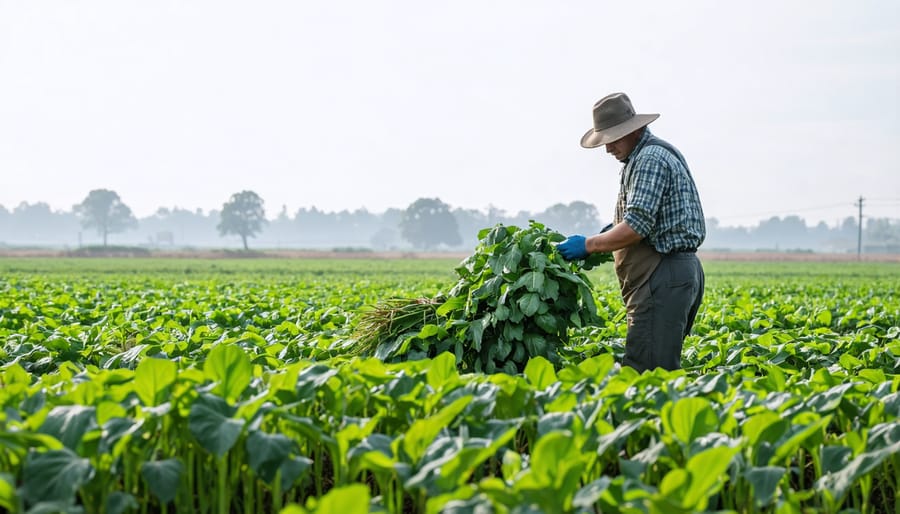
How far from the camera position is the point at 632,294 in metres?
4.86

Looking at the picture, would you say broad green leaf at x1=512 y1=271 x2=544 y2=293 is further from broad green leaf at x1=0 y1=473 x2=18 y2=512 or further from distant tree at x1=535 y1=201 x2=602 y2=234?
distant tree at x1=535 y1=201 x2=602 y2=234

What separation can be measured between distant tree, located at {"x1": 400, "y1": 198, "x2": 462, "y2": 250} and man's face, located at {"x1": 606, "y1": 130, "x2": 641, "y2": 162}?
120m

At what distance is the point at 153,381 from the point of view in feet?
8.89

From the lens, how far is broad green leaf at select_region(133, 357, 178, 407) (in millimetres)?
2695

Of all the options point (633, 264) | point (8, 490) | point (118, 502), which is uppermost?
point (633, 264)

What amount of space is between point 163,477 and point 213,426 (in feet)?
0.69

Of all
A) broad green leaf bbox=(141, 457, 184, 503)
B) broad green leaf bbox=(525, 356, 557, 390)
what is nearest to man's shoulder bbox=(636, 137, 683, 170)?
broad green leaf bbox=(525, 356, 557, 390)

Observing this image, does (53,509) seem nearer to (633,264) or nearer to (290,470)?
(290,470)

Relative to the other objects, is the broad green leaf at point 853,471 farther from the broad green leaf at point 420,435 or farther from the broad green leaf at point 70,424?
the broad green leaf at point 70,424

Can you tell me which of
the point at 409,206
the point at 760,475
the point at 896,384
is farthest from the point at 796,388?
the point at 409,206

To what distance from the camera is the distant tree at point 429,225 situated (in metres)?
125

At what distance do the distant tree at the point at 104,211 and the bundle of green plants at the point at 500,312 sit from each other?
447 feet

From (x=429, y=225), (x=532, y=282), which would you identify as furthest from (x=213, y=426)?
(x=429, y=225)

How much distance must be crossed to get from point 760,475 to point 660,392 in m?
0.64
